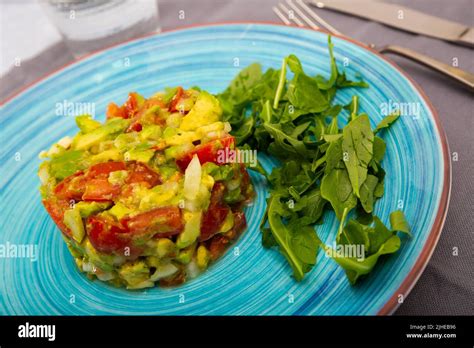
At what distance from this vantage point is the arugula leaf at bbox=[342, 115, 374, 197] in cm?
238

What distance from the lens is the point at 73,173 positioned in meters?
2.47

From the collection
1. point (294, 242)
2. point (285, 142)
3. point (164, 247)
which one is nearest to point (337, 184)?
point (294, 242)

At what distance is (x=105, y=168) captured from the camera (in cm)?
241

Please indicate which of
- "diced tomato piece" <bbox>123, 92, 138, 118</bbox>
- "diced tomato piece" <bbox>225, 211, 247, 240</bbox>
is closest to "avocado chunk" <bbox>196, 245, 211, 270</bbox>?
"diced tomato piece" <bbox>225, 211, 247, 240</bbox>

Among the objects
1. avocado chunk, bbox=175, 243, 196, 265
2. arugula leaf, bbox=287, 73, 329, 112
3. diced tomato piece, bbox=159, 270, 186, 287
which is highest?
arugula leaf, bbox=287, 73, 329, 112

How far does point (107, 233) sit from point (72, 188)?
0.99ft

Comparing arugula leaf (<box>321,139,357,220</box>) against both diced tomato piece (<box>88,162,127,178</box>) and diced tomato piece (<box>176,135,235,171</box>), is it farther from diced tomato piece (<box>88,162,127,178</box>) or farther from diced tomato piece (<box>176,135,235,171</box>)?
diced tomato piece (<box>88,162,127,178</box>)

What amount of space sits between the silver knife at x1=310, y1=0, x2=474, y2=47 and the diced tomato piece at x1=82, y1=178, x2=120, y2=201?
2.35 meters

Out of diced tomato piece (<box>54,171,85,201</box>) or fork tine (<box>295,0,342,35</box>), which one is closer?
diced tomato piece (<box>54,171,85,201</box>)

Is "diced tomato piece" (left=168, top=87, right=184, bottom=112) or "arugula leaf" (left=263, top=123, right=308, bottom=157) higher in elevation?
"diced tomato piece" (left=168, top=87, right=184, bottom=112)

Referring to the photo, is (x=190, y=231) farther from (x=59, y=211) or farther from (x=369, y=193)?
(x=369, y=193)

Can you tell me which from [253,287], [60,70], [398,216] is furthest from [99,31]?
[398,216]

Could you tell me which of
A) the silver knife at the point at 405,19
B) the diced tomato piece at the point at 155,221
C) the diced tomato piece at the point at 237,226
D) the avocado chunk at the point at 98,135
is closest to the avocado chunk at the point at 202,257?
the diced tomato piece at the point at 237,226

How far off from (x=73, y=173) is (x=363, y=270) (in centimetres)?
135
